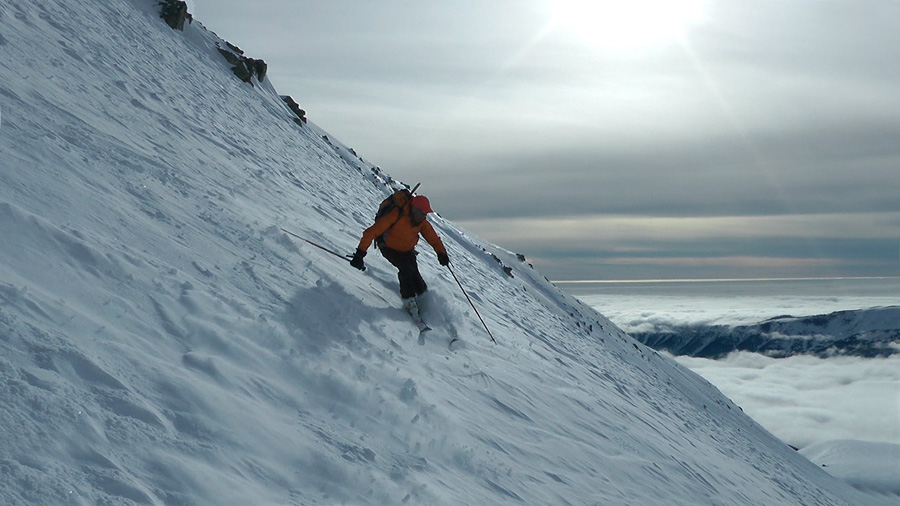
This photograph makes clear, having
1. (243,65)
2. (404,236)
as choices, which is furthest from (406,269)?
(243,65)

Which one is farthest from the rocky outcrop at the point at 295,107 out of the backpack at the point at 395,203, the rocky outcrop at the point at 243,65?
the backpack at the point at 395,203

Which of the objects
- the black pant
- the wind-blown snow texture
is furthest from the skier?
the wind-blown snow texture

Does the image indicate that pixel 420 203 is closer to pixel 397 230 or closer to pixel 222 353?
pixel 397 230

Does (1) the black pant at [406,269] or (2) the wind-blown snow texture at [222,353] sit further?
(1) the black pant at [406,269]

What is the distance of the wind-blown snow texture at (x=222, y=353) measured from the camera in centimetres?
407

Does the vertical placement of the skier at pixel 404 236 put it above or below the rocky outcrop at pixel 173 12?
below

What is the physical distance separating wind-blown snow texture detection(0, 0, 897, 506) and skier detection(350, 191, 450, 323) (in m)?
0.34

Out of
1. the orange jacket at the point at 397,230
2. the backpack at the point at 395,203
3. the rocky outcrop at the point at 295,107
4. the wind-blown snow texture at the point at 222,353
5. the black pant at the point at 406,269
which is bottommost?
the wind-blown snow texture at the point at 222,353

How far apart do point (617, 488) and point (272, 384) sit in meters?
4.74

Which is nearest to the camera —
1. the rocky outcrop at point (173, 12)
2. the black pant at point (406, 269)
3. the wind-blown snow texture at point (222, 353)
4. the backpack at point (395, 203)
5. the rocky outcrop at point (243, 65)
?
the wind-blown snow texture at point (222, 353)

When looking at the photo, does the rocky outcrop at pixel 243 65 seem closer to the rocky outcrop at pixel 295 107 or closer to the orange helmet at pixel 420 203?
the rocky outcrop at pixel 295 107

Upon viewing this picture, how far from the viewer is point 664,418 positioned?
14484 mm

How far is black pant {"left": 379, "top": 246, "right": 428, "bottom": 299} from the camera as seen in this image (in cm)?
884

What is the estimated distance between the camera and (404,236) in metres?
8.70
